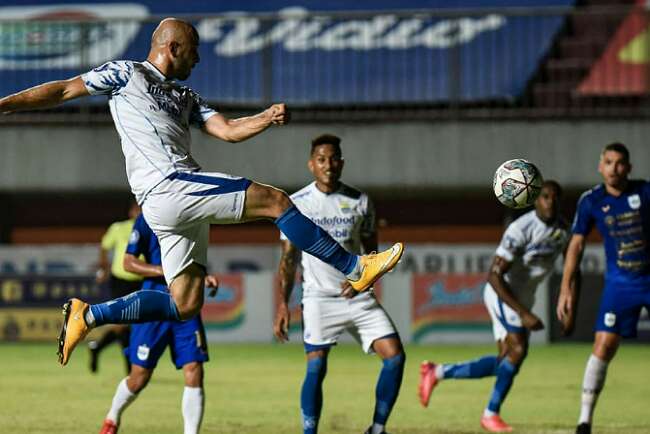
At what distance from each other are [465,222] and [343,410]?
474 inches

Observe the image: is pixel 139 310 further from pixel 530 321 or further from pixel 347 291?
pixel 530 321

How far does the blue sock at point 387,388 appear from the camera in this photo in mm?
Result: 9195

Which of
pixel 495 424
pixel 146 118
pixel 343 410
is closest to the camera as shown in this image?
pixel 146 118

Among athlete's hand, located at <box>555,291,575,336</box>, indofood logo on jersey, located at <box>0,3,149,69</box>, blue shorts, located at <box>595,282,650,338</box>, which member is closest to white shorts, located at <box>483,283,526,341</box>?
blue shorts, located at <box>595,282,650,338</box>

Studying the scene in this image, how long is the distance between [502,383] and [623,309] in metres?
1.42

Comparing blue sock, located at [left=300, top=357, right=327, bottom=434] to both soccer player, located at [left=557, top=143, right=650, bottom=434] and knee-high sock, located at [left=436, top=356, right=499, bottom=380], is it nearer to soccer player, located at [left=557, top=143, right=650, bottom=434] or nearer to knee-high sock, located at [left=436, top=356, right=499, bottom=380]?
soccer player, located at [left=557, top=143, right=650, bottom=434]

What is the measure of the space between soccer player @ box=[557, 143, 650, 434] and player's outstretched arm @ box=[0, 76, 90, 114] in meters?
3.88

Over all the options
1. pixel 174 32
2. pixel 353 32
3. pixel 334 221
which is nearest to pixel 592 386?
pixel 334 221

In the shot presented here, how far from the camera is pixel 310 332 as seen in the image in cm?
959

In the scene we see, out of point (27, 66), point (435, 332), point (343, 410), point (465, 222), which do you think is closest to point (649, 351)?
point (435, 332)

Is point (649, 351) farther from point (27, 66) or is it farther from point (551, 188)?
point (27, 66)

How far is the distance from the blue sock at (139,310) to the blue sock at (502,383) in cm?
349

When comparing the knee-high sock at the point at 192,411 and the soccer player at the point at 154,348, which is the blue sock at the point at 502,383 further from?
the knee-high sock at the point at 192,411

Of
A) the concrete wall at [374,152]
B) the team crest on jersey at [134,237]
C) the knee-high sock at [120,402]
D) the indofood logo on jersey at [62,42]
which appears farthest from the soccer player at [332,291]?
the indofood logo on jersey at [62,42]
